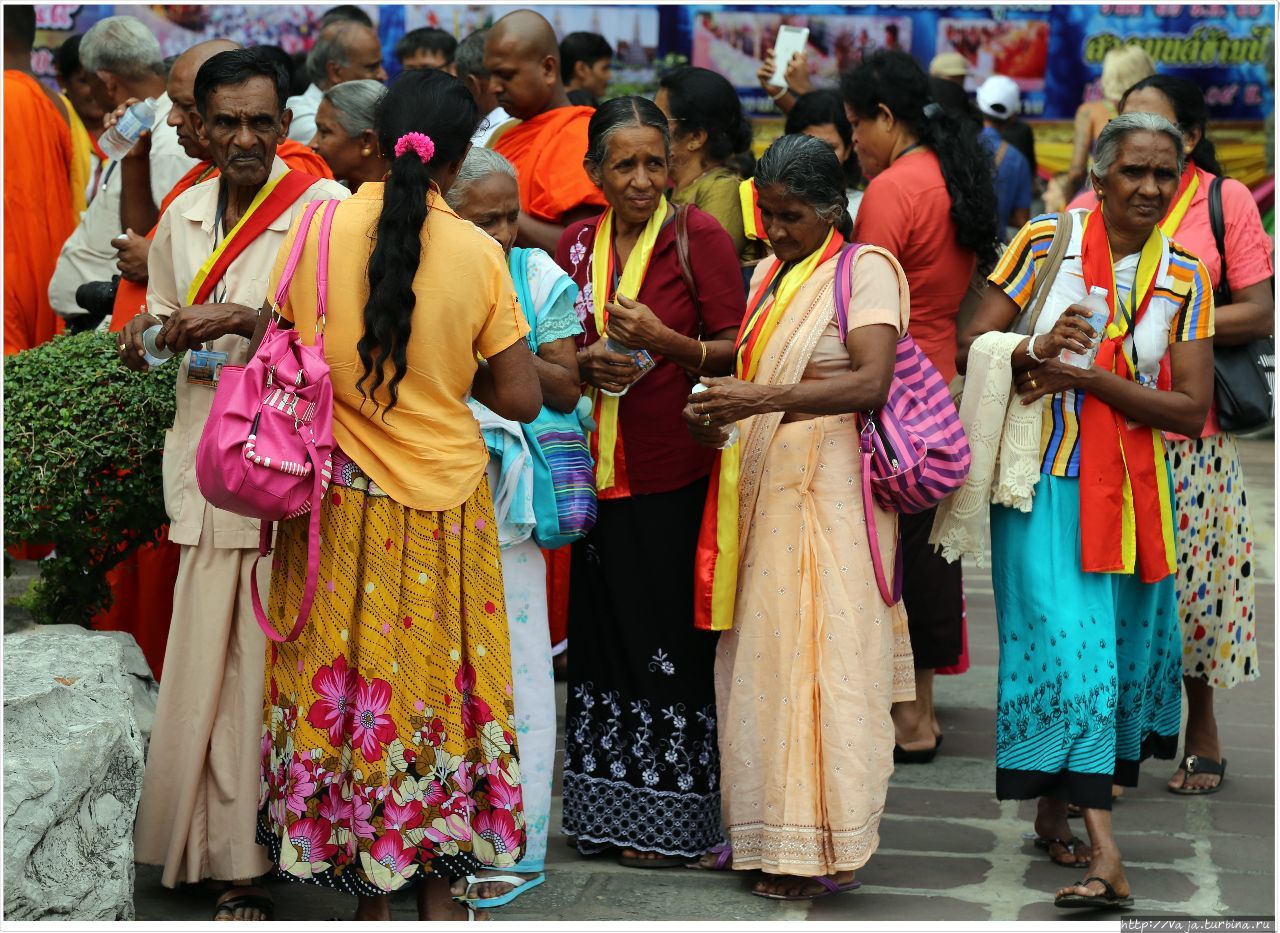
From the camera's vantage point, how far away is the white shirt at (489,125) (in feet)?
20.1

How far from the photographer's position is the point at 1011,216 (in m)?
9.80

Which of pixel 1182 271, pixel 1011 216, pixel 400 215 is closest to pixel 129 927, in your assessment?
pixel 400 215

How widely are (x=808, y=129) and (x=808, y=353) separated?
7.93 ft

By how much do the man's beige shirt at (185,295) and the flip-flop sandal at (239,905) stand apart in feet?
2.96

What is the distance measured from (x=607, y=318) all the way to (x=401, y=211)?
1.12 m

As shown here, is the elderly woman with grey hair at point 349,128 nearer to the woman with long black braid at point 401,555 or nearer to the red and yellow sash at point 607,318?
the red and yellow sash at point 607,318

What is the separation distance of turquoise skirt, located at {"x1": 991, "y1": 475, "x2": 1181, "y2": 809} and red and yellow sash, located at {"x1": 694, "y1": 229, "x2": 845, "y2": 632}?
0.77 meters

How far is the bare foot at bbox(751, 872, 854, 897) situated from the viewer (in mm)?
4531

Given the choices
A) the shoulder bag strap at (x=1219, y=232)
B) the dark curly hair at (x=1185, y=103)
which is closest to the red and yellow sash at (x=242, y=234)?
the shoulder bag strap at (x=1219, y=232)

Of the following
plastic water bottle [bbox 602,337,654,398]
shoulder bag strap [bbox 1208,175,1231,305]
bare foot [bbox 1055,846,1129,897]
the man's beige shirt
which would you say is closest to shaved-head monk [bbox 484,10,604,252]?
plastic water bottle [bbox 602,337,654,398]

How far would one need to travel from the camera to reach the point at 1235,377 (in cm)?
544

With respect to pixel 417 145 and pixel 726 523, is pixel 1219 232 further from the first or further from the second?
pixel 417 145

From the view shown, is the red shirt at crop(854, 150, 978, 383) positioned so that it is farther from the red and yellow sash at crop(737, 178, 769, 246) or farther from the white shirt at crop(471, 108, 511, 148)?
the white shirt at crop(471, 108, 511, 148)

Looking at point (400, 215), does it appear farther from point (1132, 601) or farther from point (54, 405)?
point (1132, 601)
